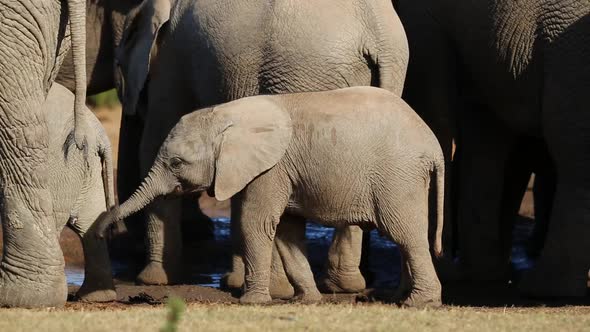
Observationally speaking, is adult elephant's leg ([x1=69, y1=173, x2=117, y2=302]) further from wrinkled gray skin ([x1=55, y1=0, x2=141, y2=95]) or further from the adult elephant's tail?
wrinkled gray skin ([x1=55, y1=0, x2=141, y2=95])

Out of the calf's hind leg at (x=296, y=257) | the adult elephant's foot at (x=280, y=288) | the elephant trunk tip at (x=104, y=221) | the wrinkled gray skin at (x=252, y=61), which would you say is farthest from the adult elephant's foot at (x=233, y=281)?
the elephant trunk tip at (x=104, y=221)

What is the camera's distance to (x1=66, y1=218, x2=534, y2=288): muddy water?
12.4 m

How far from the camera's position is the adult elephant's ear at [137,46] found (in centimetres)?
Answer: 1202

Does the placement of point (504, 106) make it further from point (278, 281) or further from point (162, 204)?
point (162, 204)

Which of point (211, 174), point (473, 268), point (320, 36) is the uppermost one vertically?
point (320, 36)

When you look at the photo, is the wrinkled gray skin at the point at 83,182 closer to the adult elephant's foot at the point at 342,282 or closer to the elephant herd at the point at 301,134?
the elephant herd at the point at 301,134

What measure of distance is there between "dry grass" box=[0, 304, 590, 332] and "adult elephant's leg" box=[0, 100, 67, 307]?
0.31m

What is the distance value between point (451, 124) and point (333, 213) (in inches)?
95.0

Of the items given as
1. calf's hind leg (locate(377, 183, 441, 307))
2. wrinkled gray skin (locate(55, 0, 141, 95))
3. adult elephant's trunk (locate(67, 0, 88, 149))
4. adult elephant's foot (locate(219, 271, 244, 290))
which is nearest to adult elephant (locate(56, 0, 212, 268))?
wrinkled gray skin (locate(55, 0, 141, 95))

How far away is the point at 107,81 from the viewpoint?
13633 millimetres

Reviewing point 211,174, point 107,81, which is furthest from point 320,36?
point 107,81

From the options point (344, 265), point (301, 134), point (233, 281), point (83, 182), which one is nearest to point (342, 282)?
point (344, 265)

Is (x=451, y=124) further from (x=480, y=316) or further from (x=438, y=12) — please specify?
(x=480, y=316)

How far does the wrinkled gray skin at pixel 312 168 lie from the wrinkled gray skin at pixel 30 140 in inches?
20.4
